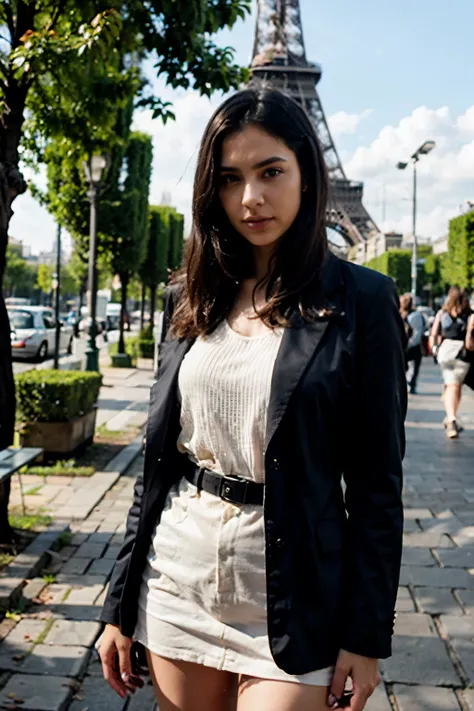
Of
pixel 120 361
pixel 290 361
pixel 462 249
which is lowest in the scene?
pixel 120 361

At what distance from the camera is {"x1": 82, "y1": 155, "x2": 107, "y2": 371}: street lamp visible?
529 inches

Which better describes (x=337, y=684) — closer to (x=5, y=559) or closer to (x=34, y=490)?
(x=5, y=559)

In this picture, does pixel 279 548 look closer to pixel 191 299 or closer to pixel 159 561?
pixel 159 561

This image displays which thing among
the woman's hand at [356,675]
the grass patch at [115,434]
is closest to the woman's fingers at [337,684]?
the woman's hand at [356,675]

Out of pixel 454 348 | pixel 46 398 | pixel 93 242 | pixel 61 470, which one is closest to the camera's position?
pixel 61 470

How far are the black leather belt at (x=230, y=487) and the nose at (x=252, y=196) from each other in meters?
0.60

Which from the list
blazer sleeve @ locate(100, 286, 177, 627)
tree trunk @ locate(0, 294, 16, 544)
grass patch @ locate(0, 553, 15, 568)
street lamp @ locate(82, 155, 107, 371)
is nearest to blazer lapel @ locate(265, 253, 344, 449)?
blazer sleeve @ locate(100, 286, 177, 627)

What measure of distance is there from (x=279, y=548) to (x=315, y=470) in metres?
0.17

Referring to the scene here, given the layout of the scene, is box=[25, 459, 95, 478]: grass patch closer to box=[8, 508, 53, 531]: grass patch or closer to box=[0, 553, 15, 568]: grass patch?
box=[8, 508, 53, 531]: grass patch

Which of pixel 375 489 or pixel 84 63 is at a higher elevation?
pixel 84 63

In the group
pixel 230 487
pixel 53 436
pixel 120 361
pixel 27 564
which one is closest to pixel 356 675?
pixel 230 487

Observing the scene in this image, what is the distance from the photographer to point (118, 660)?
1889 millimetres

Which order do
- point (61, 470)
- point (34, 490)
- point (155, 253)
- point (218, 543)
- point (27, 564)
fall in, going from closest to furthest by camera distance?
1. point (218, 543)
2. point (27, 564)
3. point (34, 490)
4. point (61, 470)
5. point (155, 253)

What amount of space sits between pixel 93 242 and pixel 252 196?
1265 centimetres
